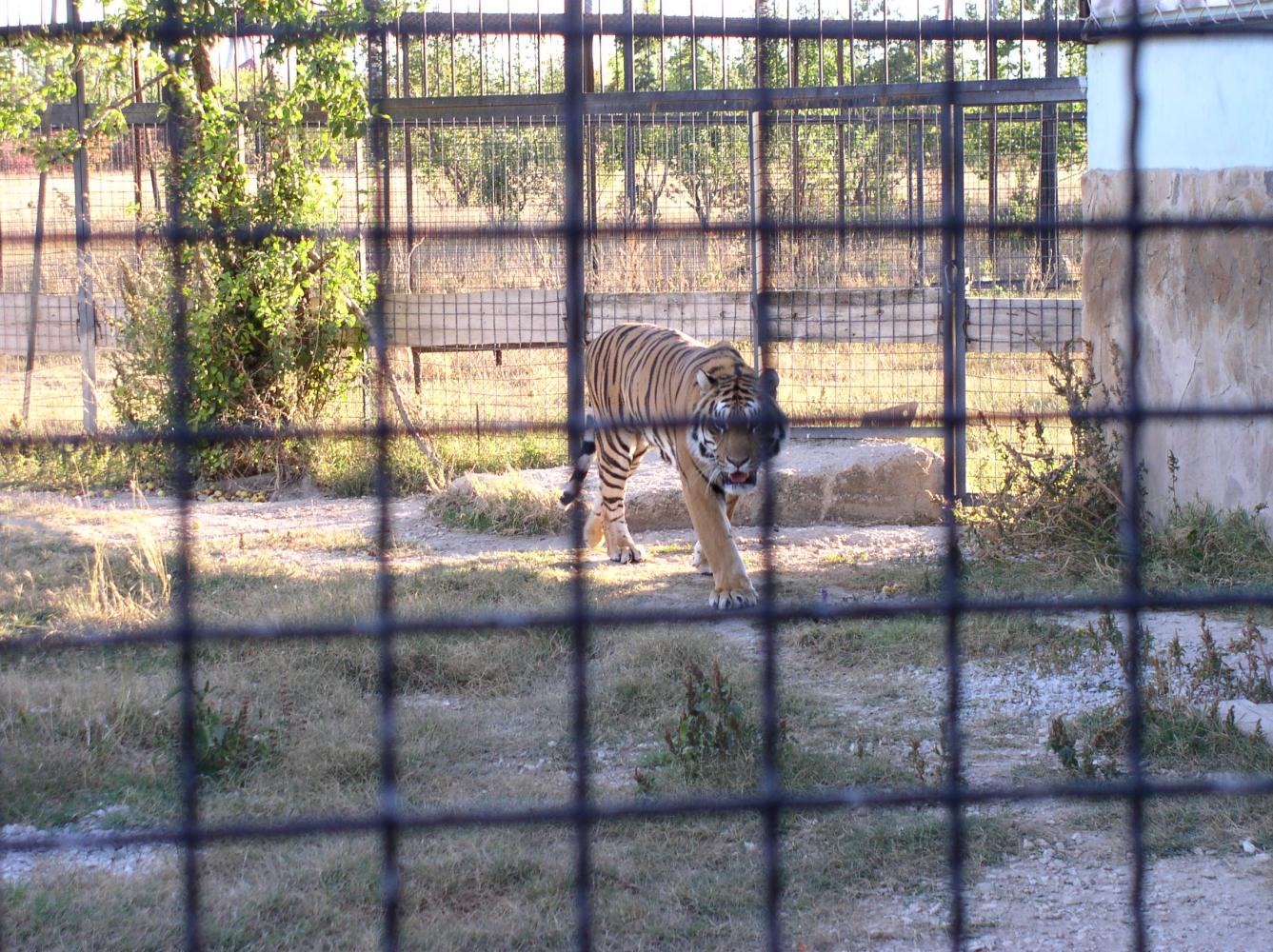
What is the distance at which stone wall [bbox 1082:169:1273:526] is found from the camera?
231 inches

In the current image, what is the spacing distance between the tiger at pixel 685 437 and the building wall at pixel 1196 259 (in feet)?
5.50

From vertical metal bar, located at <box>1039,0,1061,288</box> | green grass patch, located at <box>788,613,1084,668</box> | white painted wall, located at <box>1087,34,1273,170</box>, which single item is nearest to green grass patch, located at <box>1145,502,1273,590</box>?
green grass patch, located at <box>788,613,1084,668</box>

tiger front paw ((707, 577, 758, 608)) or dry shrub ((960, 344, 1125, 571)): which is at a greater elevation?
dry shrub ((960, 344, 1125, 571))

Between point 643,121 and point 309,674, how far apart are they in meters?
5.06

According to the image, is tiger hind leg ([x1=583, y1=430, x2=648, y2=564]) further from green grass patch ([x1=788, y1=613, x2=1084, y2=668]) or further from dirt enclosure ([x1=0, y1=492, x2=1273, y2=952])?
green grass patch ([x1=788, y1=613, x2=1084, y2=668])

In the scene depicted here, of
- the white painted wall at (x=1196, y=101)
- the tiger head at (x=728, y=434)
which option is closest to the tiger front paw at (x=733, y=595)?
the tiger head at (x=728, y=434)

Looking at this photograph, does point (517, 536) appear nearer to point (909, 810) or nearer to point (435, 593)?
point (435, 593)

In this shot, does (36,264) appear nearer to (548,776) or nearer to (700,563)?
(548,776)

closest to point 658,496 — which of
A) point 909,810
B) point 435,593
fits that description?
point 435,593

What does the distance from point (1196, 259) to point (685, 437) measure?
7.69ft

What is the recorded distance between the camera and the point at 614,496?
7113mm

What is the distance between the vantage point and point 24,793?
150 inches

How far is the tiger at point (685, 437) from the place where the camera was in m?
5.90

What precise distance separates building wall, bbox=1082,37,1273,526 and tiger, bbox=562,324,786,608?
5.50ft
